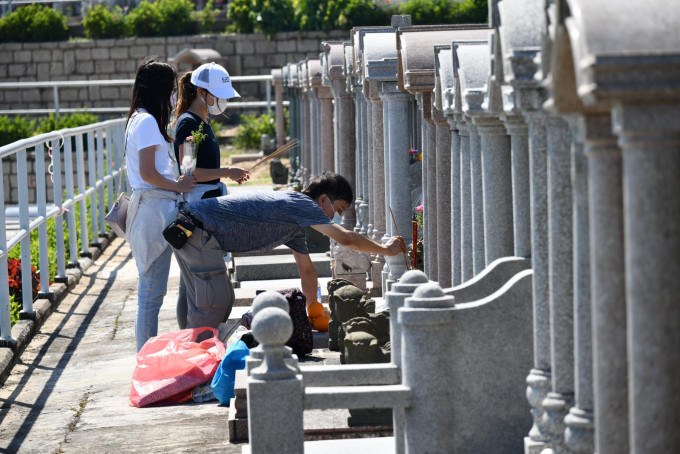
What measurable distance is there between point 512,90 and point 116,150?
11.7 meters

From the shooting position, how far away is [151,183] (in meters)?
6.18

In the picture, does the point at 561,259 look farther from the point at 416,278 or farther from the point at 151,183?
the point at 151,183

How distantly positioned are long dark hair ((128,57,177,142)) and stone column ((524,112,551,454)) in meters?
3.02

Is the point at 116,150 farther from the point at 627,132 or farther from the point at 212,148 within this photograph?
the point at 627,132

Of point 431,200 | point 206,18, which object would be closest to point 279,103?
point 431,200

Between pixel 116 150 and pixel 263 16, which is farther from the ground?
pixel 263 16

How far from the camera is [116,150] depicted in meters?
14.8

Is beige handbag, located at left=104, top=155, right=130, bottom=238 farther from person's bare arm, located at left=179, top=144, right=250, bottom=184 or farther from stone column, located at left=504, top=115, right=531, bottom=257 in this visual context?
stone column, located at left=504, top=115, right=531, bottom=257

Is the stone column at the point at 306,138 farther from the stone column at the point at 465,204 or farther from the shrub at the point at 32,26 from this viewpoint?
the shrub at the point at 32,26

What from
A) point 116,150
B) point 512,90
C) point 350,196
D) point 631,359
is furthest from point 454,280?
point 116,150

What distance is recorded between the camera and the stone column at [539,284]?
3.53 metres

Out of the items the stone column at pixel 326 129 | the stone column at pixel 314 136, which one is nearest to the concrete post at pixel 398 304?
the stone column at pixel 326 129

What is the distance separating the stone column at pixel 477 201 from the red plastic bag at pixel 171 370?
1560mm

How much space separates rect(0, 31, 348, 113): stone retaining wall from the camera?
110ft
